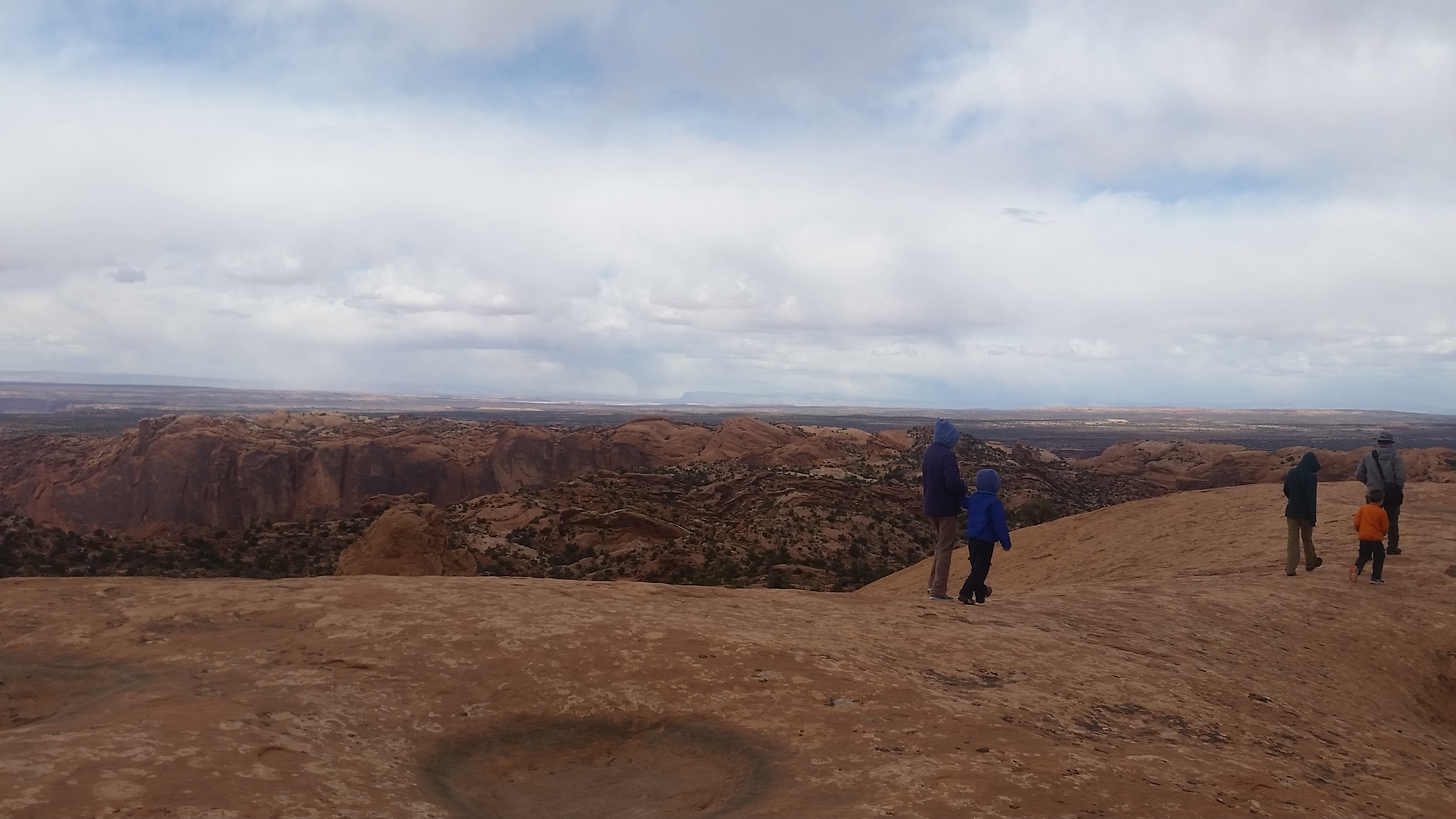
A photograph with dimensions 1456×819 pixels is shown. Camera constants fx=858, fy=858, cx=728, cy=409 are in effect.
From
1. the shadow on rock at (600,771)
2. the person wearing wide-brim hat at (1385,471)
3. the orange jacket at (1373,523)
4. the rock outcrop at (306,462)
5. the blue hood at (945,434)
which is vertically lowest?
the rock outcrop at (306,462)

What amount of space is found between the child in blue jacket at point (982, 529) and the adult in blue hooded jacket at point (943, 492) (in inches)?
7.1

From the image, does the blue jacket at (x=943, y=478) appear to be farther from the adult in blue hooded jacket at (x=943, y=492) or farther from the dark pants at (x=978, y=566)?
the dark pants at (x=978, y=566)

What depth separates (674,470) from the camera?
2028 inches

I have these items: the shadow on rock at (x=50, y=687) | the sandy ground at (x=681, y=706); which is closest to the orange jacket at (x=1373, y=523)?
the sandy ground at (x=681, y=706)

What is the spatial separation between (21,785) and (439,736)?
235 cm

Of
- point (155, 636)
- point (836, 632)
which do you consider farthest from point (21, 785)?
point (836, 632)

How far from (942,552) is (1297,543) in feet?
23.2

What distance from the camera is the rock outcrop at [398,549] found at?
20.6 m

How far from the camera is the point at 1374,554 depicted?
1301 centimetres

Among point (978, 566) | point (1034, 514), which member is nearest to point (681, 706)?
point (978, 566)

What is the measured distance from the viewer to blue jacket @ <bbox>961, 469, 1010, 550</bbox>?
10680 millimetres

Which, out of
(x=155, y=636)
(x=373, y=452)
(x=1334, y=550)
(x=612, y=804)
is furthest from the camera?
(x=373, y=452)

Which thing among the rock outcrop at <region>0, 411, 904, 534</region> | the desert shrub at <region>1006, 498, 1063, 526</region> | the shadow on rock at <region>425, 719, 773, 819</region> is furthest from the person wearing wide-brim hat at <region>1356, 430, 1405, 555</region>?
the rock outcrop at <region>0, 411, 904, 534</region>

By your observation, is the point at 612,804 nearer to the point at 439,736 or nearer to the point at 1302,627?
the point at 439,736
